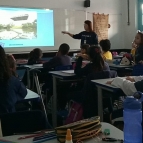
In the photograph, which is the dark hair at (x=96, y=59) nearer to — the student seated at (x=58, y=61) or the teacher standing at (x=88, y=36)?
the student seated at (x=58, y=61)

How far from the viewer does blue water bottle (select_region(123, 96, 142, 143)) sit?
1.28 metres

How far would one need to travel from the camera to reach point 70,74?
13.6 ft

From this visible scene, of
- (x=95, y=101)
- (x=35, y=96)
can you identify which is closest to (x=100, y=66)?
(x=95, y=101)

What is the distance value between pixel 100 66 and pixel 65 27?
170 inches

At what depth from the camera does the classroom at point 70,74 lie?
1591 mm

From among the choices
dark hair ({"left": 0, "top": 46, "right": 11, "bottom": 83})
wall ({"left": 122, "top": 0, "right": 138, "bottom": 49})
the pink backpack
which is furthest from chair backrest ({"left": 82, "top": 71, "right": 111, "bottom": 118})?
wall ({"left": 122, "top": 0, "right": 138, "bottom": 49})

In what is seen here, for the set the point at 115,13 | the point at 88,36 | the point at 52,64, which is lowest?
the point at 52,64

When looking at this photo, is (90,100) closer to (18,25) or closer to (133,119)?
(133,119)

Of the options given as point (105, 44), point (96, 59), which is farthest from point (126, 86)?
point (105, 44)

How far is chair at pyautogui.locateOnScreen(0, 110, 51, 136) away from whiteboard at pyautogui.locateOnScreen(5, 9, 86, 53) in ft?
18.2

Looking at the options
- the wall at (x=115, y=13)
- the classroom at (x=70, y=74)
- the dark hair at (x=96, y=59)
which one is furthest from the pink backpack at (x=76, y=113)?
the wall at (x=115, y=13)

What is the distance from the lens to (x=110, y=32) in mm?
8430

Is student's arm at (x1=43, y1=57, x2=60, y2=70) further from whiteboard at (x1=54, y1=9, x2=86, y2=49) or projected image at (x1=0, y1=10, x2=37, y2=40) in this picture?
whiteboard at (x1=54, y1=9, x2=86, y2=49)

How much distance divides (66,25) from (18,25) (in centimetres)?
126
